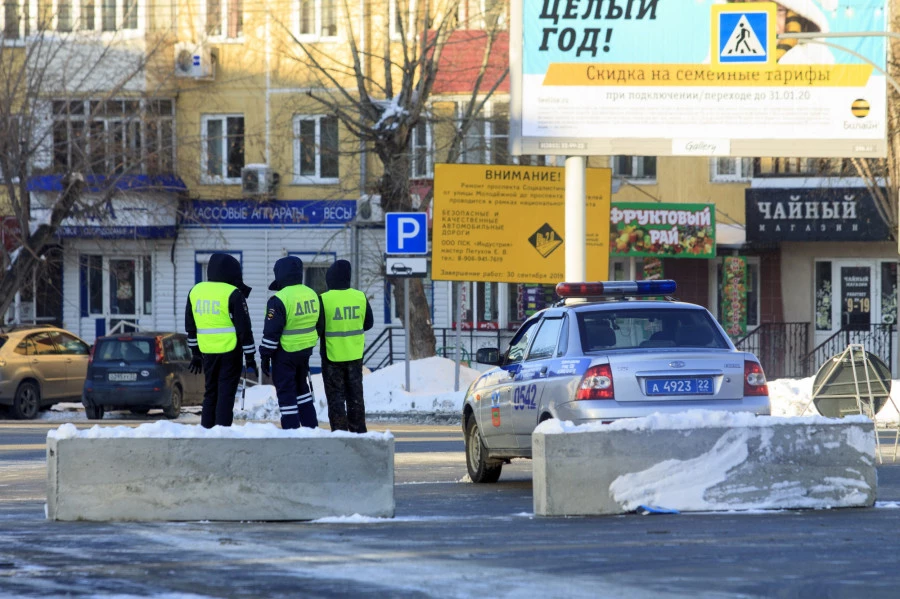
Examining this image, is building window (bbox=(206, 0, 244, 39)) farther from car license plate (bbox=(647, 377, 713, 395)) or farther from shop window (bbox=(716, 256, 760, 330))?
car license plate (bbox=(647, 377, 713, 395))

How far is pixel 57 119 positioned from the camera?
1136 inches

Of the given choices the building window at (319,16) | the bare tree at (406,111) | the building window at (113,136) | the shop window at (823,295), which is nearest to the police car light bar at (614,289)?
the bare tree at (406,111)

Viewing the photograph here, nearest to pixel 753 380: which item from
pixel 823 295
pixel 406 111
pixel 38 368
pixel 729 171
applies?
pixel 38 368

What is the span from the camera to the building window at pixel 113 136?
1147 inches

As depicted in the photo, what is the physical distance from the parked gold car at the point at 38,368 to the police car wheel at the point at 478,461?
12.6 m

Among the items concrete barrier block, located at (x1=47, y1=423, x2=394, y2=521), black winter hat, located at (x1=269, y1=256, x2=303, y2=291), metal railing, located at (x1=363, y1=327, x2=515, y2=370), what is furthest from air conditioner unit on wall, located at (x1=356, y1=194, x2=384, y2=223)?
concrete barrier block, located at (x1=47, y1=423, x2=394, y2=521)

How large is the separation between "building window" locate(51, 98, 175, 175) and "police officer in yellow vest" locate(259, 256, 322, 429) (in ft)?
55.0

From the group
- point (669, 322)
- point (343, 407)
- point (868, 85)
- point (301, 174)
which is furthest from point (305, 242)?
point (669, 322)

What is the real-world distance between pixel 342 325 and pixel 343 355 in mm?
264

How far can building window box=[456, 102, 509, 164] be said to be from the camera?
29.6 meters

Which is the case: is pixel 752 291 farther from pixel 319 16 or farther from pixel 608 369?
pixel 608 369

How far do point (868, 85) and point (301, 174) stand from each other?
14.7m

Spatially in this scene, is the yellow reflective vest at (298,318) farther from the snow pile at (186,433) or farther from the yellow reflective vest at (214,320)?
the snow pile at (186,433)

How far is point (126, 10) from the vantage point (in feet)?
107
